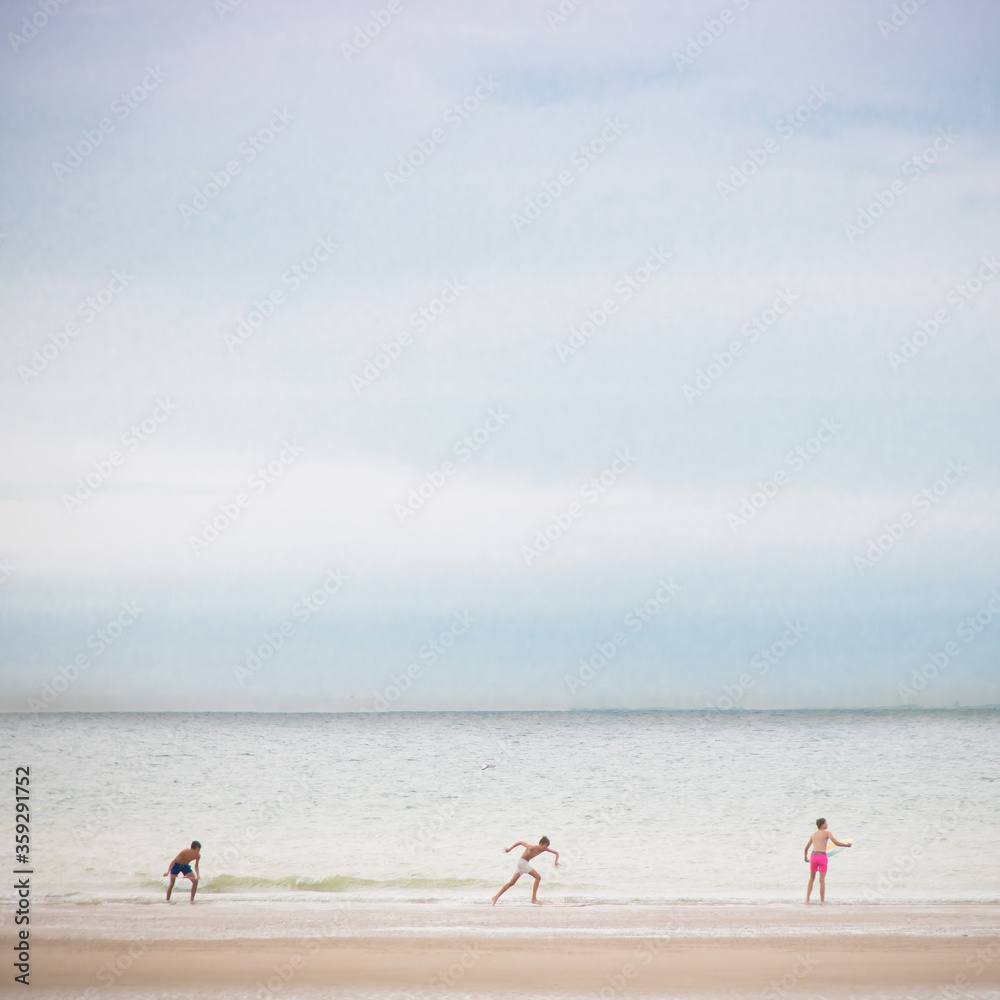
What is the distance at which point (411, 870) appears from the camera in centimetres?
2067

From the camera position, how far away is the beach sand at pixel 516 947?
472 inches

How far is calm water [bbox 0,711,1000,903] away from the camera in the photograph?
19344 millimetres

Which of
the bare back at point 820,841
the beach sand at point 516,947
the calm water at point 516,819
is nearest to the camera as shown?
the beach sand at point 516,947

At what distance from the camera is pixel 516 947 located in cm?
1346

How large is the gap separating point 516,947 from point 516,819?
1585 centimetres

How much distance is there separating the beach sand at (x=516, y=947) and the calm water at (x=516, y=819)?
69.6 inches

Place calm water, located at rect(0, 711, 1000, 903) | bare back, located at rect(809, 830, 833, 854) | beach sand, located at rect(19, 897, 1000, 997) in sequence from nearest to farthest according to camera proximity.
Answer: beach sand, located at rect(19, 897, 1000, 997) < bare back, located at rect(809, 830, 833, 854) < calm water, located at rect(0, 711, 1000, 903)

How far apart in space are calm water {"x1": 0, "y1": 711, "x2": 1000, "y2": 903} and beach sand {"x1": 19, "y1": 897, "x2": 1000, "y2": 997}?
177 centimetres

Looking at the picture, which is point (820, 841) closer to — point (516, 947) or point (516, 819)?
point (516, 947)

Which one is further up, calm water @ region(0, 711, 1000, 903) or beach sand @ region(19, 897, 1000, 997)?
calm water @ region(0, 711, 1000, 903)

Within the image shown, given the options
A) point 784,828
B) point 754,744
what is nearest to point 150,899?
point 784,828

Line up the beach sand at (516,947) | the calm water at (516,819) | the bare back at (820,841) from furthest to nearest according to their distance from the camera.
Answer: the calm water at (516,819)
the bare back at (820,841)
the beach sand at (516,947)

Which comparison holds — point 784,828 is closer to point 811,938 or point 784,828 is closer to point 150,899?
point 811,938

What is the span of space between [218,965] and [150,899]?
5.58m
